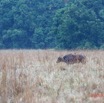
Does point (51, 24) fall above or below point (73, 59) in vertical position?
below

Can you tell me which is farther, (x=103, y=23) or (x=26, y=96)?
(x=103, y=23)

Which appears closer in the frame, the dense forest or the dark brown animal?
the dark brown animal

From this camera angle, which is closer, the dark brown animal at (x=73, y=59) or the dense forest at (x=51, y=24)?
the dark brown animal at (x=73, y=59)

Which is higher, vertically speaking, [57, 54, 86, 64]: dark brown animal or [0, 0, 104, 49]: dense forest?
[57, 54, 86, 64]: dark brown animal

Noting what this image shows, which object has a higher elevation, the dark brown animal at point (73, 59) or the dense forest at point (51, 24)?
the dark brown animal at point (73, 59)

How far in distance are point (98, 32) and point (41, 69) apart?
60.0ft

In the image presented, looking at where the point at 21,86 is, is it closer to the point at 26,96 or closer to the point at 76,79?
the point at 26,96

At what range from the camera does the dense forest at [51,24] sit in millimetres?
27594

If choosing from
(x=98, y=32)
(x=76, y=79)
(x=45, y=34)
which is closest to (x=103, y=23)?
(x=98, y=32)

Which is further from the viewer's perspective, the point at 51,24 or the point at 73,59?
the point at 51,24

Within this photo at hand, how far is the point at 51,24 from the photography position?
33031mm

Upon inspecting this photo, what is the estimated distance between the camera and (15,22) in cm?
3309

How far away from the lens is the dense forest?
2759 centimetres

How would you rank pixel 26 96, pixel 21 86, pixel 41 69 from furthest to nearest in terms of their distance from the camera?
1. pixel 41 69
2. pixel 21 86
3. pixel 26 96
